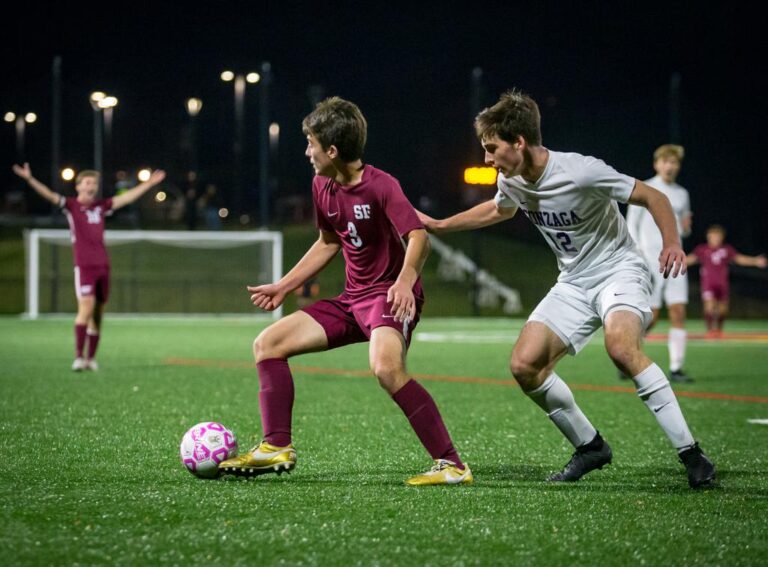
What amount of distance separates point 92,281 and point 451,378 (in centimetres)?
399

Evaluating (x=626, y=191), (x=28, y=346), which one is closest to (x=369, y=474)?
(x=626, y=191)

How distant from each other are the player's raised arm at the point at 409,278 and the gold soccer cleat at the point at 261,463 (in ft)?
2.84

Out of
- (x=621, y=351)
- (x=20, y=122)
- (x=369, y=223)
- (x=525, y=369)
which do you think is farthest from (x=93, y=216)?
(x=20, y=122)

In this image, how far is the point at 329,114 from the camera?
206 inches

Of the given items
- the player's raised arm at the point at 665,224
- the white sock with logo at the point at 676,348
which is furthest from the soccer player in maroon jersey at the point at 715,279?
the player's raised arm at the point at 665,224

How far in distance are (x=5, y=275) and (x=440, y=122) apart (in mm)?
17711

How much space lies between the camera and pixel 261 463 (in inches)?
207

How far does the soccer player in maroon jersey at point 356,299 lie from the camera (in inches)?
204

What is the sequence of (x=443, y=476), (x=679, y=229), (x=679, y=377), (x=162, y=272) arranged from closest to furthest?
(x=443, y=476) < (x=679, y=229) < (x=679, y=377) < (x=162, y=272)

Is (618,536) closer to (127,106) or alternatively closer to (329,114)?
(329,114)

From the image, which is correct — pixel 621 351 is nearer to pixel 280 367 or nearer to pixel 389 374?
pixel 389 374

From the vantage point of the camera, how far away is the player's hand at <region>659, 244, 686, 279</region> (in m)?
5.14

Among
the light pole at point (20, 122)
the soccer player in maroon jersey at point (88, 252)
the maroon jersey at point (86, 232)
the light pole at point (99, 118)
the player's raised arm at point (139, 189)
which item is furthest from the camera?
the light pole at point (20, 122)

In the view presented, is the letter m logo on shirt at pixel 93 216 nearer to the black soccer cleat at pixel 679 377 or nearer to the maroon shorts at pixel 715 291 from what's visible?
the black soccer cleat at pixel 679 377
